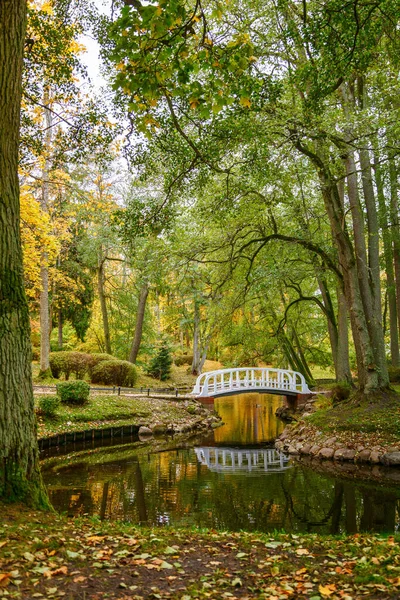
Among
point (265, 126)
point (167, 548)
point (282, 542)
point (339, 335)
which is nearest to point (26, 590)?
point (167, 548)

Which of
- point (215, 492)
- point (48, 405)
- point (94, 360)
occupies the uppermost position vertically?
point (94, 360)

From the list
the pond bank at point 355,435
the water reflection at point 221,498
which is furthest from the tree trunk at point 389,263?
the water reflection at point 221,498

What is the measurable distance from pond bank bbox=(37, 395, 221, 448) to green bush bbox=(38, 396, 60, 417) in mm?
121

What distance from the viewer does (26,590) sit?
2.66m

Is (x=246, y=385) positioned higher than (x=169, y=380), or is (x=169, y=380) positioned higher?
(x=246, y=385)

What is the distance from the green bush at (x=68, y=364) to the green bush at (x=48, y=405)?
17.1ft

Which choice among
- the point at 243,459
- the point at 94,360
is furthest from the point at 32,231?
the point at 243,459

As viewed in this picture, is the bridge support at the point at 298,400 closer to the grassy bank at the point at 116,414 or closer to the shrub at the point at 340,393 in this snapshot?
the grassy bank at the point at 116,414

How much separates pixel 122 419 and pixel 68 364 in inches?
170

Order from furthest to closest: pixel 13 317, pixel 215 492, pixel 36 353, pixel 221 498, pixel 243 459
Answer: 1. pixel 36 353
2. pixel 243 459
3. pixel 215 492
4. pixel 221 498
5. pixel 13 317

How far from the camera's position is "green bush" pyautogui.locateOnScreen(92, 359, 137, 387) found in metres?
Answer: 18.2

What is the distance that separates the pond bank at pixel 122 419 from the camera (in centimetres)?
1198

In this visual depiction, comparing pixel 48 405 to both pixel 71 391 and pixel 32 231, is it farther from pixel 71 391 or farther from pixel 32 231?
pixel 32 231

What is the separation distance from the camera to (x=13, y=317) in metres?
4.20
